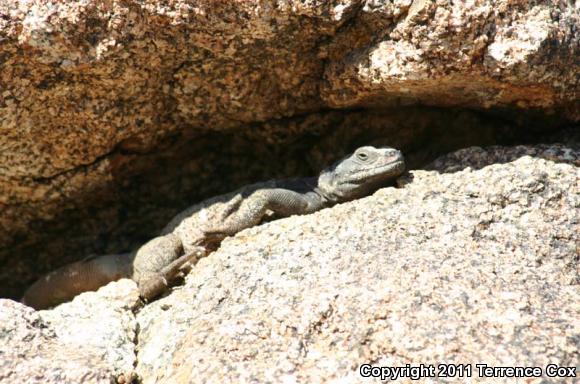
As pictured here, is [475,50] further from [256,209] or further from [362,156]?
[256,209]

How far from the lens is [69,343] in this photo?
12.4ft

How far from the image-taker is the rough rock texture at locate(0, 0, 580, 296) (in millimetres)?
4008

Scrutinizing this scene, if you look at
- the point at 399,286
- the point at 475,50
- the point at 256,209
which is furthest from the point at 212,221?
the point at 475,50

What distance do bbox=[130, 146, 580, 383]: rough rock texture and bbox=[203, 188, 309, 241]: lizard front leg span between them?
0.53ft

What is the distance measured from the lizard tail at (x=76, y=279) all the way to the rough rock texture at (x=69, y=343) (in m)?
0.45

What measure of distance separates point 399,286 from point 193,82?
6.73ft

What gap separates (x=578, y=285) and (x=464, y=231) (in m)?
0.68

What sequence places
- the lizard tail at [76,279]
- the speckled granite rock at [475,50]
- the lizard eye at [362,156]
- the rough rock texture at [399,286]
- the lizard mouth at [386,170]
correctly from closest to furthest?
1. the rough rock texture at [399,286]
2. the speckled granite rock at [475,50]
3. the lizard mouth at [386,170]
4. the lizard eye at [362,156]
5. the lizard tail at [76,279]

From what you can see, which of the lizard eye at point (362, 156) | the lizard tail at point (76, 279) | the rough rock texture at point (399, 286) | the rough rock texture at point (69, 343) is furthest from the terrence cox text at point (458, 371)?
the lizard tail at point (76, 279)

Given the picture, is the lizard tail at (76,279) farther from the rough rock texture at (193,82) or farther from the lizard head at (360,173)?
the lizard head at (360,173)

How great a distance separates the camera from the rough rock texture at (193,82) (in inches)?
158

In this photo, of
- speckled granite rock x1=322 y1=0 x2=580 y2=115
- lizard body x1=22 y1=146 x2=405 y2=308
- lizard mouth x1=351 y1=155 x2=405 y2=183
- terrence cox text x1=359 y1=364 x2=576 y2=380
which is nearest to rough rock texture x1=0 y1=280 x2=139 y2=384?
lizard body x1=22 y1=146 x2=405 y2=308

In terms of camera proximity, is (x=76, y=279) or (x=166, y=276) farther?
(x=76, y=279)

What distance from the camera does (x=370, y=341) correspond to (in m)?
3.31
